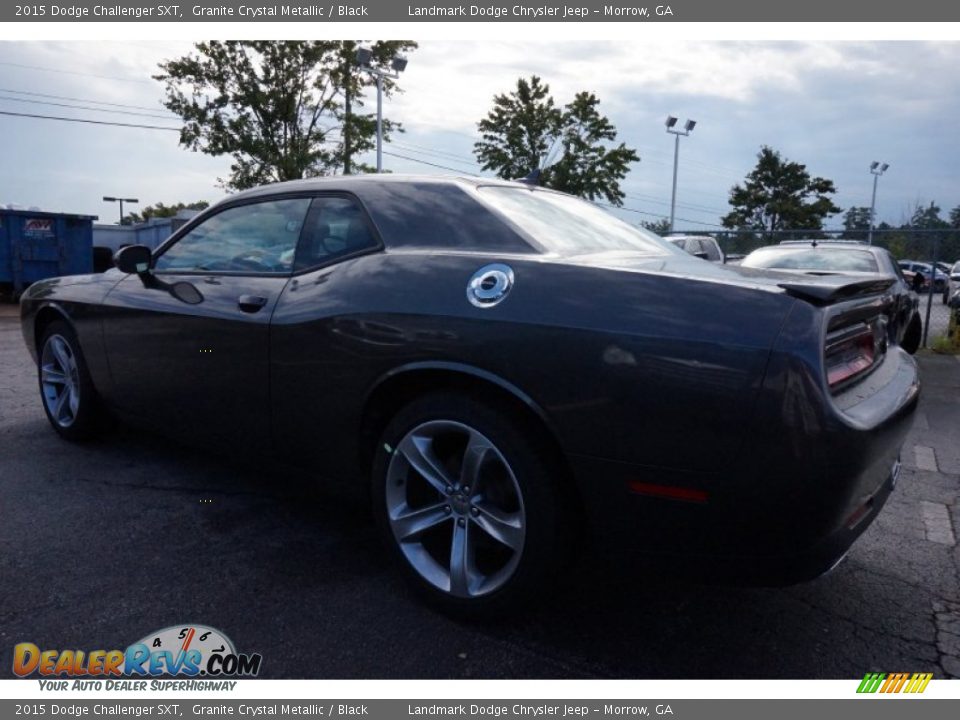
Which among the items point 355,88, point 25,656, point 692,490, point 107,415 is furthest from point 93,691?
point 355,88

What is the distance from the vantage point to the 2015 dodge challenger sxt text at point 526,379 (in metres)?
1.84

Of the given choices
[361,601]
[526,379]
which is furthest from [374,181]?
[361,601]

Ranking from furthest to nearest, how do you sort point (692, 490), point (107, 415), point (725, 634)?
point (107, 415)
point (725, 634)
point (692, 490)

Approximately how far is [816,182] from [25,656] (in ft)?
162

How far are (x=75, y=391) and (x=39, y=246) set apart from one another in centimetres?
1175

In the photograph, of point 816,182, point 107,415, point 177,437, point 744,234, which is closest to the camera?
point 177,437

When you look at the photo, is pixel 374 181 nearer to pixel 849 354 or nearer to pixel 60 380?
pixel 849 354

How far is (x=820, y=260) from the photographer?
7.66 m

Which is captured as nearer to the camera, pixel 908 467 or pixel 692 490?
pixel 692 490

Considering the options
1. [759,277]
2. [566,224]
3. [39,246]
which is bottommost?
[39,246]

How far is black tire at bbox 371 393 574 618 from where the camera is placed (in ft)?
6.98

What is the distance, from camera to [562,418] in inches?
80.6

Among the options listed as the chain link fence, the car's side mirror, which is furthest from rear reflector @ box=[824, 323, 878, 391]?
the chain link fence

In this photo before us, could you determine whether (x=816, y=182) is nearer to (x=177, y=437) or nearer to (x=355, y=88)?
(x=355, y=88)
